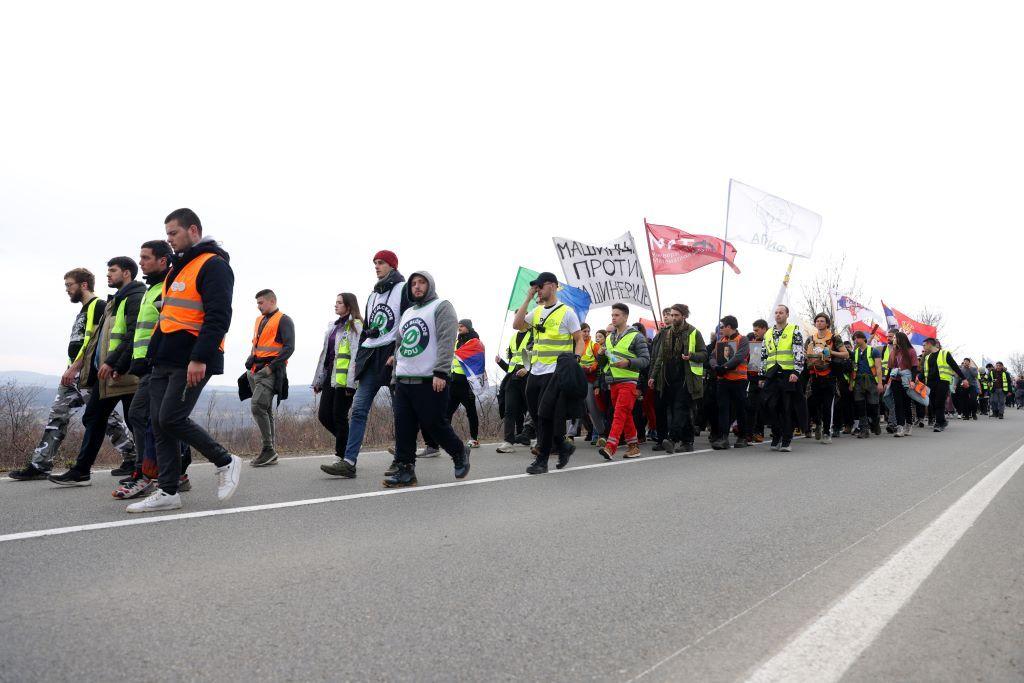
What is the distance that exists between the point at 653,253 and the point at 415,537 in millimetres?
11665

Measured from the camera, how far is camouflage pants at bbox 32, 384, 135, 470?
716 centimetres

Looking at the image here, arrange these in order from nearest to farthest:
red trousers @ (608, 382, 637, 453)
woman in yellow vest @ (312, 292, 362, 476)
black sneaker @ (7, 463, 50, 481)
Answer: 1. black sneaker @ (7, 463, 50, 481)
2. woman in yellow vest @ (312, 292, 362, 476)
3. red trousers @ (608, 382, 637, 453)

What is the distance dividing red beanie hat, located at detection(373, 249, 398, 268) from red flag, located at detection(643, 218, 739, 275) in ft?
28.5

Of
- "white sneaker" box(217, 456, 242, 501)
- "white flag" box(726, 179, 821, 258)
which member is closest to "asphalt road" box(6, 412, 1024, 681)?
"white sneaker" box(217, 456, 242, 501)

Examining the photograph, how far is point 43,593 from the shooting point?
330 centimetres

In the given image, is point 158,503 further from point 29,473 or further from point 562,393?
point 562,393

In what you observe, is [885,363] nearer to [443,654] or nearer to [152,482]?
[152,482]

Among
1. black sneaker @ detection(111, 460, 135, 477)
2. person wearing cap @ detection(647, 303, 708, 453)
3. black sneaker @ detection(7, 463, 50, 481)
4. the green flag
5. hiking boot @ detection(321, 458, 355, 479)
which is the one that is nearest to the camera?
black sneaker @ detection(7, 463, 50, 481)

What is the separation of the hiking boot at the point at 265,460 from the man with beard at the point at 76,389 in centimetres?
129

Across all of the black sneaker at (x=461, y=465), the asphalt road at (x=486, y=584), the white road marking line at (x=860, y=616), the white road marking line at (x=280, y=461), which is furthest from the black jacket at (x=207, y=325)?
the white road marking line at (x=860, y=616)

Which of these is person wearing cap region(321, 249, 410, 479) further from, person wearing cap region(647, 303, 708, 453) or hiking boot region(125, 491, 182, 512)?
person wearing cap region(647, 303, 708, 453)

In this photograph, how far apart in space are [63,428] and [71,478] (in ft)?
3.28

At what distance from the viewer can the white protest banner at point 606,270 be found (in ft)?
48.2

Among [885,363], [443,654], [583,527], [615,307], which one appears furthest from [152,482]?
[885,363]
